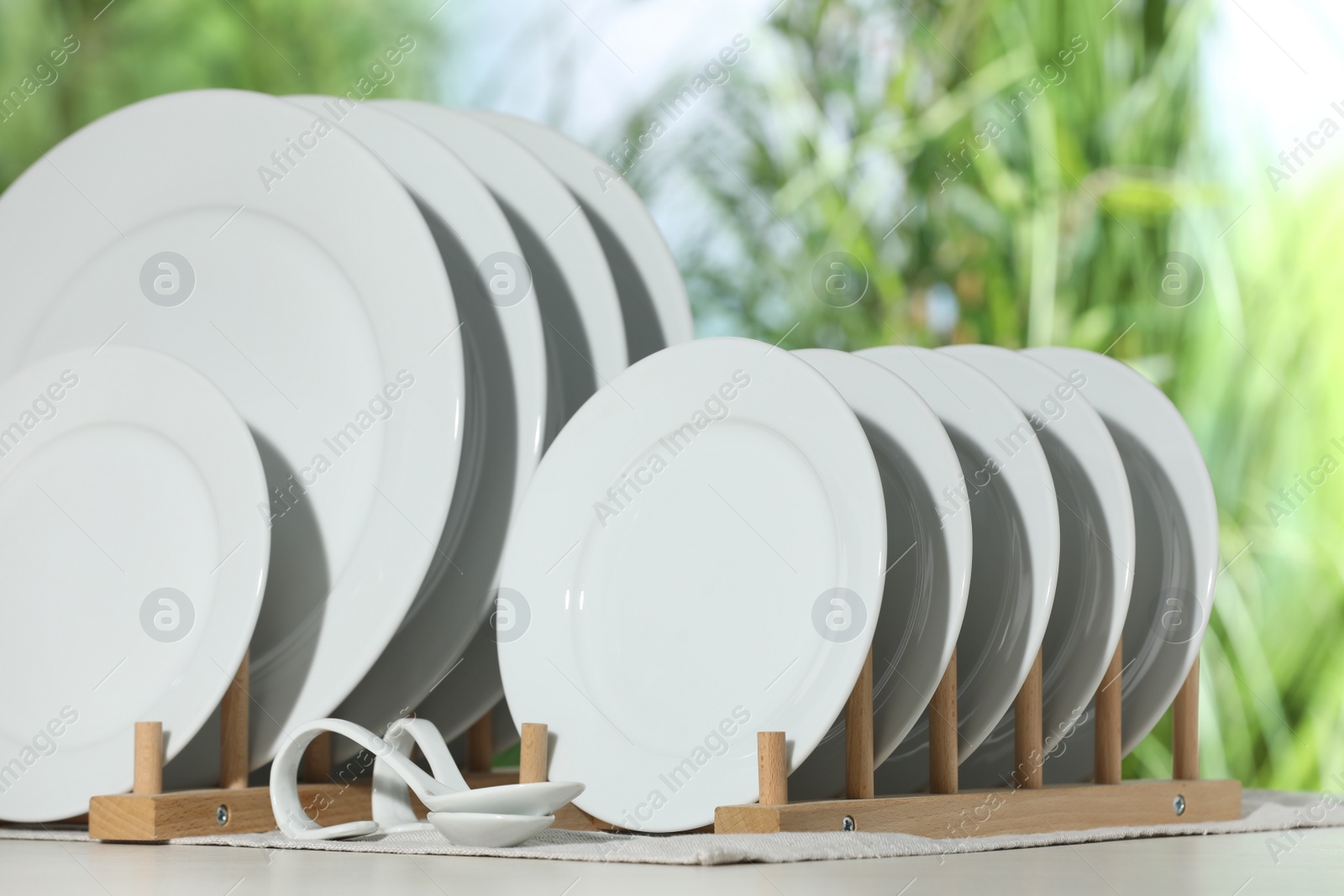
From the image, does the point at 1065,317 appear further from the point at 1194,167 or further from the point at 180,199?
the point at 180,199

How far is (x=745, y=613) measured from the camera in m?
1.29

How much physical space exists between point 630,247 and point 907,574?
2.09ft

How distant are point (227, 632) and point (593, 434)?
0.37 metres

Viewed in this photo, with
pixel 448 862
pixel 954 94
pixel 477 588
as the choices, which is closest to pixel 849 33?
pixel 954 94

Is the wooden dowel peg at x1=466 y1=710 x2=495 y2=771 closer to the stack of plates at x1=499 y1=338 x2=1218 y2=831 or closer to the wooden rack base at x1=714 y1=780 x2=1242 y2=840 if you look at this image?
the stack of plates at x1=499 y1=338 x2=1218 y2=831

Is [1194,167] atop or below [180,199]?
atop

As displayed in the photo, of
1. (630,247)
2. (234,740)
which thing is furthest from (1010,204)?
(234,740)

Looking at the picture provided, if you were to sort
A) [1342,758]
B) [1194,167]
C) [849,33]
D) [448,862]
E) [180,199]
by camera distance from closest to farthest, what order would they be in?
[448,862] → [180,199] → [1342,758] → [1194,167] → [849,33]

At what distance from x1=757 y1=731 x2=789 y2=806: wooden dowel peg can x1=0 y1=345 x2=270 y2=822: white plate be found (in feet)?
1.52

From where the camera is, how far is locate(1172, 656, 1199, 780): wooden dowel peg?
5.06 ft

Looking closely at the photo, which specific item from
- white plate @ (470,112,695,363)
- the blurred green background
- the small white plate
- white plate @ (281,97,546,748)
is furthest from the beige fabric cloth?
the blurred green background

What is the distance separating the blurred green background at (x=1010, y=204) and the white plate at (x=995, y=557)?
111cm

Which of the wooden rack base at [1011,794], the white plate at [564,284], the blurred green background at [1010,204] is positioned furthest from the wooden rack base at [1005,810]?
the blurred green background at [1010,204]

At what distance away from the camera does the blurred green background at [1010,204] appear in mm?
2408
